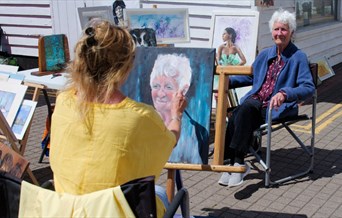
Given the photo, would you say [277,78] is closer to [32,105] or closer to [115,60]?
[32,105]

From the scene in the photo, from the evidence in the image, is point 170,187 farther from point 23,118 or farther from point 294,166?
point 294,166

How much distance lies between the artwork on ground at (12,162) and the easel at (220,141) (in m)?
0.88

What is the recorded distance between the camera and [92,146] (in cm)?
200

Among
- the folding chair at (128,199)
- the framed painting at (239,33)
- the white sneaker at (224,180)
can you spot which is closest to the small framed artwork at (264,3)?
the framed painting at (239,33)

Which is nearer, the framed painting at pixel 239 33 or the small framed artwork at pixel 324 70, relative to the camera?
the framed painting at pixel 239 33

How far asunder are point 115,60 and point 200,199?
2160 mm

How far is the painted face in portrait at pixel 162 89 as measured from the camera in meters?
3.19

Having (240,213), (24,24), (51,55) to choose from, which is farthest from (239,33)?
(24,24)

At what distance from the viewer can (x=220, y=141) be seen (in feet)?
10.4

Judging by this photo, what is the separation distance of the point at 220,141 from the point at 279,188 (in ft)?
3.71

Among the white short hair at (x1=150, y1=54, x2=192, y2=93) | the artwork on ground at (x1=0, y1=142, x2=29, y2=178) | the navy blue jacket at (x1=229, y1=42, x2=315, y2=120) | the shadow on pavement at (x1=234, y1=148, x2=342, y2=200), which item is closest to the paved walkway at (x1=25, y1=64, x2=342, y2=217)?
the shadow on pavement at (x1=234, y1=148, x2=342, y2=200)

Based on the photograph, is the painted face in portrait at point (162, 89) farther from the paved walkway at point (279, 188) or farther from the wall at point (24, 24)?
the wall at point (24, 24)

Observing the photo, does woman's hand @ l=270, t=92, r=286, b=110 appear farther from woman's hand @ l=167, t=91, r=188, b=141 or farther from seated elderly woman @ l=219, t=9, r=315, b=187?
woman's hand @ l=167, t=91, r=188, b=141

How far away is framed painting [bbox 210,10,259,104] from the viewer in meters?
5.62
